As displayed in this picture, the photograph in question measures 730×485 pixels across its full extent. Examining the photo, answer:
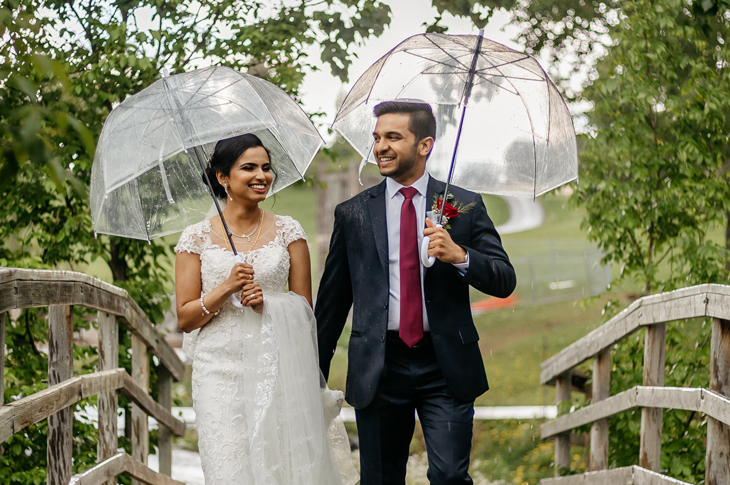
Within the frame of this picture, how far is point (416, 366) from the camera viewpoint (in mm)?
3201

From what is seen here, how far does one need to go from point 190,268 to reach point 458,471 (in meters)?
1.41

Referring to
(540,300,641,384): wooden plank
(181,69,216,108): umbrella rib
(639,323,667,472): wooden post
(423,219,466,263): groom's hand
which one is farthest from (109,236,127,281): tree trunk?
(639,323,667,472): wooden post

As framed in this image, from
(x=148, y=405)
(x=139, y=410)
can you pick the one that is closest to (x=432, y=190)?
(x=148, y=405)

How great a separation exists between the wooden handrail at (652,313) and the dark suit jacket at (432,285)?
82 cm

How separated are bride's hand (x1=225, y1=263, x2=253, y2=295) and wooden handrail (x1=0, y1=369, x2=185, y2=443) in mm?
766

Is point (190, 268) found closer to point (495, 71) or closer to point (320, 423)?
point (320, 423)

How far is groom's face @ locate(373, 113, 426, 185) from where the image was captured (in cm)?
322

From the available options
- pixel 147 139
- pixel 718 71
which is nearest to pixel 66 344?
pixel 147 139

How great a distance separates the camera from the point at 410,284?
3176 mm

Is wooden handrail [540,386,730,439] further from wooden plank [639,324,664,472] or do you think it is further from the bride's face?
the bride's face

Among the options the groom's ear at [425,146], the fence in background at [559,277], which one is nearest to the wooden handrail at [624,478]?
the groom's ear at [425,146]

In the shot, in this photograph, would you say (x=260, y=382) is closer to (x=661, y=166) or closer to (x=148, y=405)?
(x=148, y=405)

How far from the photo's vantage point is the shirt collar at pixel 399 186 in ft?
11.0

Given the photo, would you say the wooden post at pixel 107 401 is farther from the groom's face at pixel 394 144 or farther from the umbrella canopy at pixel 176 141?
the groom's face at pixel 394 144
